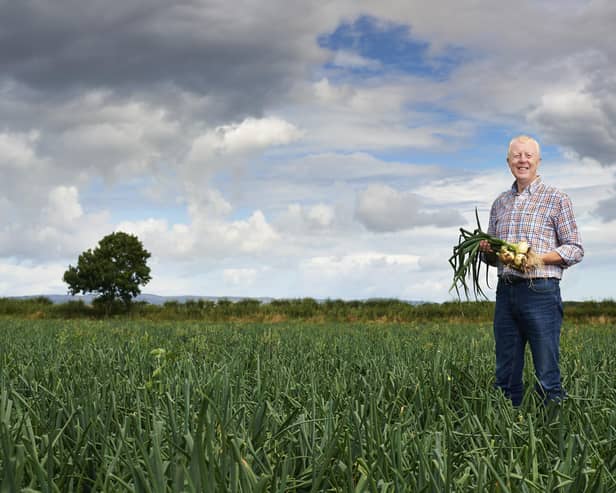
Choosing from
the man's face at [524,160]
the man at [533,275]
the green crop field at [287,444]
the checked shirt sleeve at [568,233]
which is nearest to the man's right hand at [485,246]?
the man at [533,275]

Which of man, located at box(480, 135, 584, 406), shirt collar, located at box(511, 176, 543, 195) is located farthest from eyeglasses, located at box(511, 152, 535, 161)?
shirt collar, located at box(511, 176, 543, 195)

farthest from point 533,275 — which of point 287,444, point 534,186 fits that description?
point 287,444

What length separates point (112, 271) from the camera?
46.8 metres

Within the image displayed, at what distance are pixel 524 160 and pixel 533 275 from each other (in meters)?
0.98

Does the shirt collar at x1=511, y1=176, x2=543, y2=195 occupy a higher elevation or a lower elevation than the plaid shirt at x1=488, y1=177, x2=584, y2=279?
higher

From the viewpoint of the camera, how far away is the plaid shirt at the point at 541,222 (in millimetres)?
4852

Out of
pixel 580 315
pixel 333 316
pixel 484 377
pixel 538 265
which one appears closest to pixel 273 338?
pixel 484 377

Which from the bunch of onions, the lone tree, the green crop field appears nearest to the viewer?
the green crop field

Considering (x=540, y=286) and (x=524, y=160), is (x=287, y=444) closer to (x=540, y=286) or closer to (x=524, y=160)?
(x=540, y=286)

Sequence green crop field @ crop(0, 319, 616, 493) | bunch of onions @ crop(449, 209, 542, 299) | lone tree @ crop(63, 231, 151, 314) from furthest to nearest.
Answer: lone tree @ crop(63, 231, 151, 314) < bunch of onions @ crop(449, 209, 542, 299) < green crop field @ crop(0, 319, 616, 493)

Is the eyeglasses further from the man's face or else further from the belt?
the belt

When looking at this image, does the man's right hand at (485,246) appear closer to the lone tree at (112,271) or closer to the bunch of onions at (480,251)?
the bunch of onions at (480,251)

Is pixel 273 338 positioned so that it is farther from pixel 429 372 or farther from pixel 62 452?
pixel 62 452

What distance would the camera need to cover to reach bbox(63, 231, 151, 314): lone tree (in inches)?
1831
